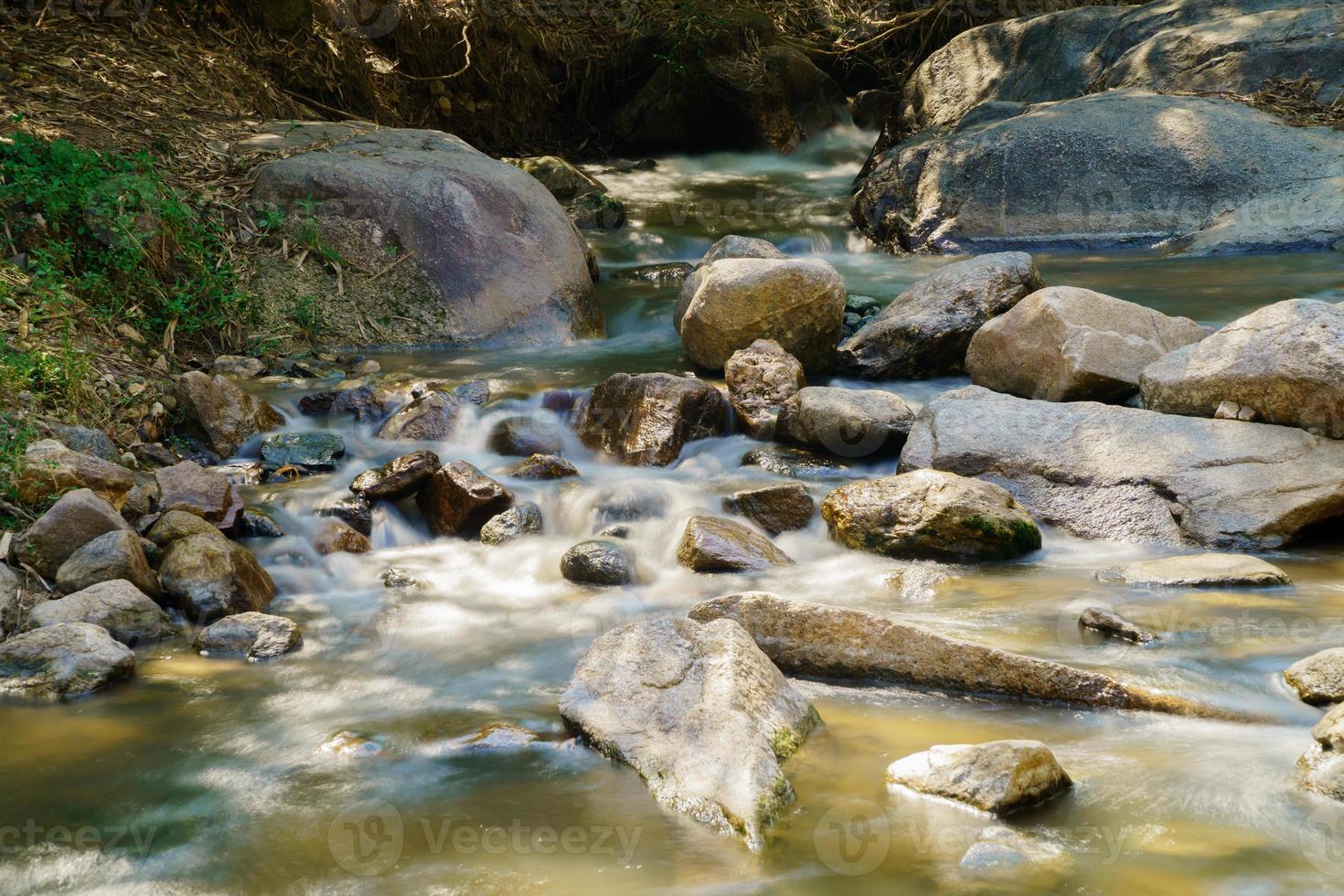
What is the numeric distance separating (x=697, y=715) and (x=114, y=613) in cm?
222

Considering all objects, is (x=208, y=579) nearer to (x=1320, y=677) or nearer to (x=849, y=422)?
(x=849, y=422)

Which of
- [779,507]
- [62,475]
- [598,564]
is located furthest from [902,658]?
[62,475]

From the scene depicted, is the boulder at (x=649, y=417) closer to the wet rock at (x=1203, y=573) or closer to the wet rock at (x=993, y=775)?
the wet rock at (x=1203, y=573)

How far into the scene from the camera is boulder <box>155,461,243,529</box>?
4.74 meters

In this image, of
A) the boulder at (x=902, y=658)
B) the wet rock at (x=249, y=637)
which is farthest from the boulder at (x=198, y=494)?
the boulder at (x=902, y=658)

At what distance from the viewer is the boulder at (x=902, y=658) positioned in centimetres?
301

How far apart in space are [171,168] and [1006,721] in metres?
6.85

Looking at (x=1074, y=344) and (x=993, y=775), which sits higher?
(x=1074, y=344)

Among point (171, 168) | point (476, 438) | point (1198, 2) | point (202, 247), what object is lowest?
point (476, 438)

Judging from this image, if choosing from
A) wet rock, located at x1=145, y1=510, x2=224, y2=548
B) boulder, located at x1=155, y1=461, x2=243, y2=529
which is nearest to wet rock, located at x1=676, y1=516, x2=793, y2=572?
wet rock, located at x1=145, y1=510, x2=224, y2=548

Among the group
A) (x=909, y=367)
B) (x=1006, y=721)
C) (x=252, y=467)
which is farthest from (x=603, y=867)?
(x=909, y=367)

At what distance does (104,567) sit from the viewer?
3.99m

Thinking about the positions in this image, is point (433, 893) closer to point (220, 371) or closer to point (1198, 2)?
point (220, 371)

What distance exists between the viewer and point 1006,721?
2.95 meters
